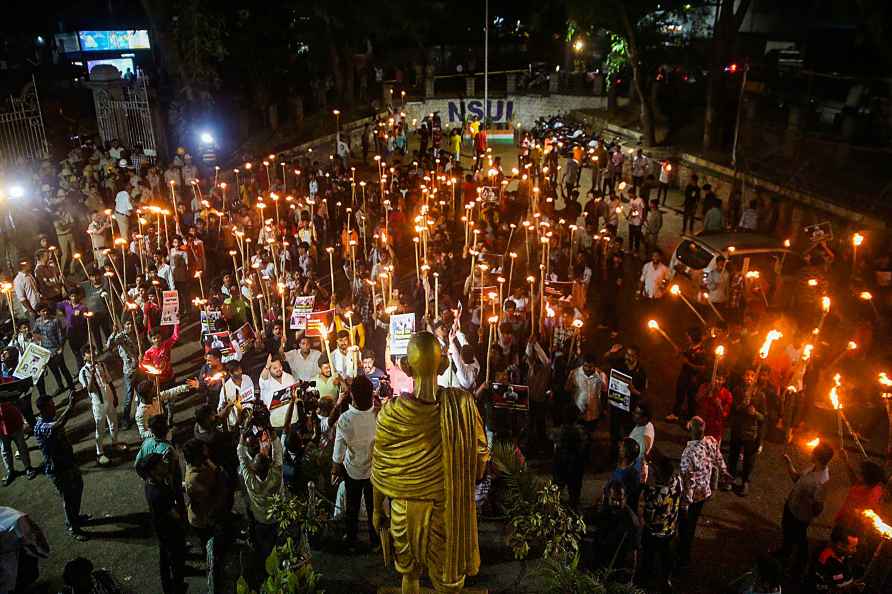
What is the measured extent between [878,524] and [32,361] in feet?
31.7

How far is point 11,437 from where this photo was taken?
8.14m

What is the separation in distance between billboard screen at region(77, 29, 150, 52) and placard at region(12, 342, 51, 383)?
31.2 meters

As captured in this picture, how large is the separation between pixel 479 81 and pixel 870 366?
26.3 m

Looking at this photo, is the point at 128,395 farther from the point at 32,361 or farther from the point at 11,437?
the point at 11,437

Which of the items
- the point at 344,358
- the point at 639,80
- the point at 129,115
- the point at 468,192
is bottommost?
the point at 344,358

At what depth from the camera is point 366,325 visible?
11.3 m

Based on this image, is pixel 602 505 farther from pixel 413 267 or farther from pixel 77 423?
pixel 413 267

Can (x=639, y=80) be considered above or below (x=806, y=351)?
above

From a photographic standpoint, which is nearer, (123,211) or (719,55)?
(123,211)

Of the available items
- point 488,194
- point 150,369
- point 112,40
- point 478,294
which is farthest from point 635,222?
point 112,40

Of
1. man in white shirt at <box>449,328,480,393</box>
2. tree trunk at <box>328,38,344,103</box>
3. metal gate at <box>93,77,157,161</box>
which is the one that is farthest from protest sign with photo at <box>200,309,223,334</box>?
tree trunk at <box>328,38,344,103</box>

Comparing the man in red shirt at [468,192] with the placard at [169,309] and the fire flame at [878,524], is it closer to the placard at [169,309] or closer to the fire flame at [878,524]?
the placard at [169,309]

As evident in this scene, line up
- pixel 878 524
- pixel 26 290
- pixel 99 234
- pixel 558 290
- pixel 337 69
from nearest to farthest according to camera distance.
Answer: pixel 878 524, pixel 558 290, pixel 26 290, pixel 99 234, pixel 337 69

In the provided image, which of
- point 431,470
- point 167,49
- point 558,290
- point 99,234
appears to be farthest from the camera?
point 167,49
